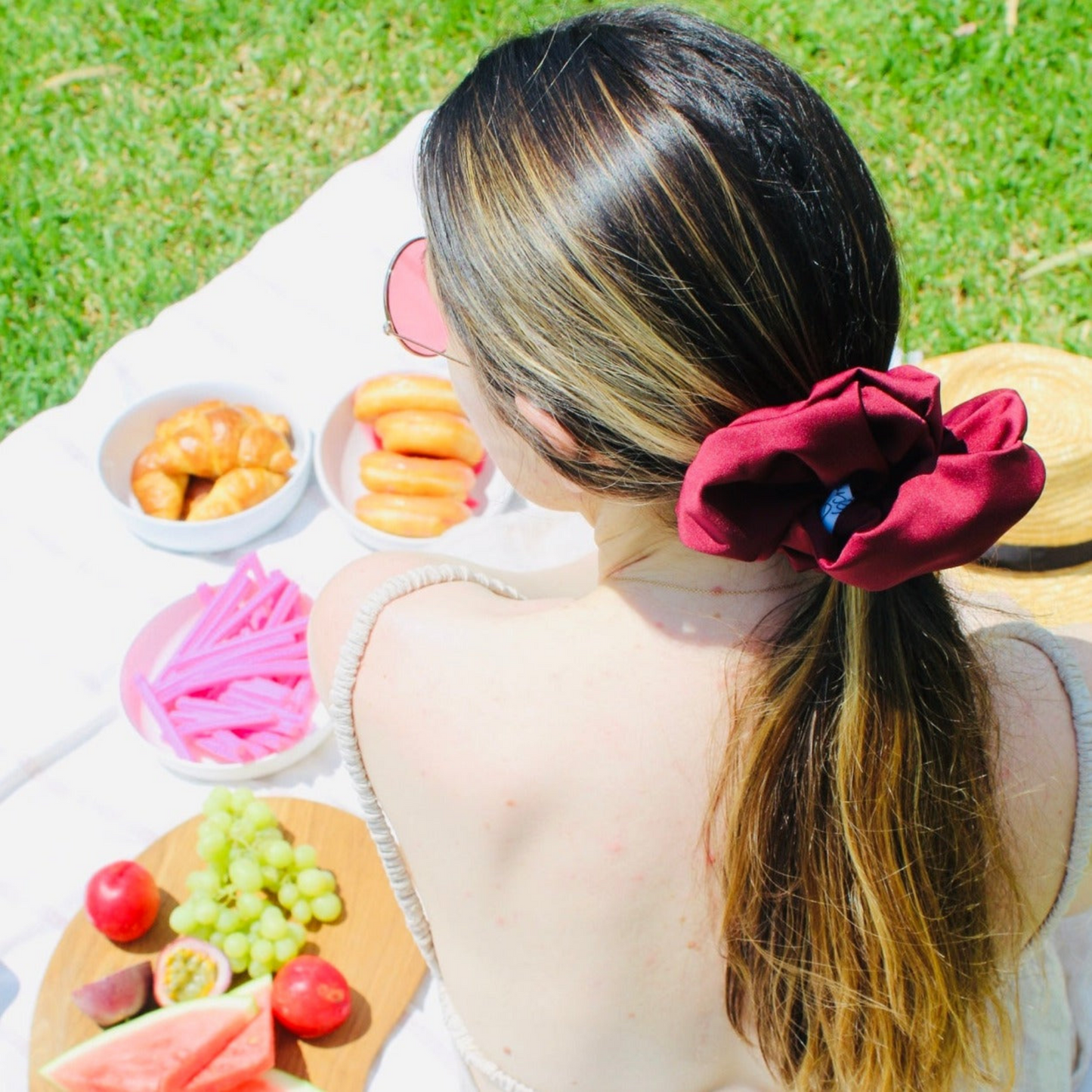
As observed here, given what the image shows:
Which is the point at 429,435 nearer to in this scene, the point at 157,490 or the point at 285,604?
the point at 285,604

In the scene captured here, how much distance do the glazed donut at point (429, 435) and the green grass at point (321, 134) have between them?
170 cm

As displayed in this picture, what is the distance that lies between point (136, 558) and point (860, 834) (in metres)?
1.91

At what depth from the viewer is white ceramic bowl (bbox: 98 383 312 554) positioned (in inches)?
95.3

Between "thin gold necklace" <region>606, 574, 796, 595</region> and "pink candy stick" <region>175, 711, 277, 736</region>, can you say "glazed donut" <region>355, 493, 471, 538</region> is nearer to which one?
Result: "pink candy stick" <region>175, 711, 277, 736</region>

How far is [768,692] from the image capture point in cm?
123

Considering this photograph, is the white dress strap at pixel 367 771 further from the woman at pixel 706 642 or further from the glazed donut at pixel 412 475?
the glazed donut at pixel 412 475

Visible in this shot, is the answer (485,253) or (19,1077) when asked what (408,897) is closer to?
(19,1077)

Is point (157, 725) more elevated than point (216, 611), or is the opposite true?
point (216, 611)

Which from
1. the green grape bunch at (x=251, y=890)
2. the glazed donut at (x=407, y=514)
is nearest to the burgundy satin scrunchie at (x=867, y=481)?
the green grape bunch at (x=251, y=890)

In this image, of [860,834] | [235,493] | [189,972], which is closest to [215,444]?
[235,493]

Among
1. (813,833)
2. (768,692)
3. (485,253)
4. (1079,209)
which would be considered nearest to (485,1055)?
(813,833)

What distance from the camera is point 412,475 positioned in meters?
2.46

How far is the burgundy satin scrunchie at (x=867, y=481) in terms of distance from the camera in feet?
3.30

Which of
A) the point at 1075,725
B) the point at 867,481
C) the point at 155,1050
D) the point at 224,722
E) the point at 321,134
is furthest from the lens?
the point at 321,134
